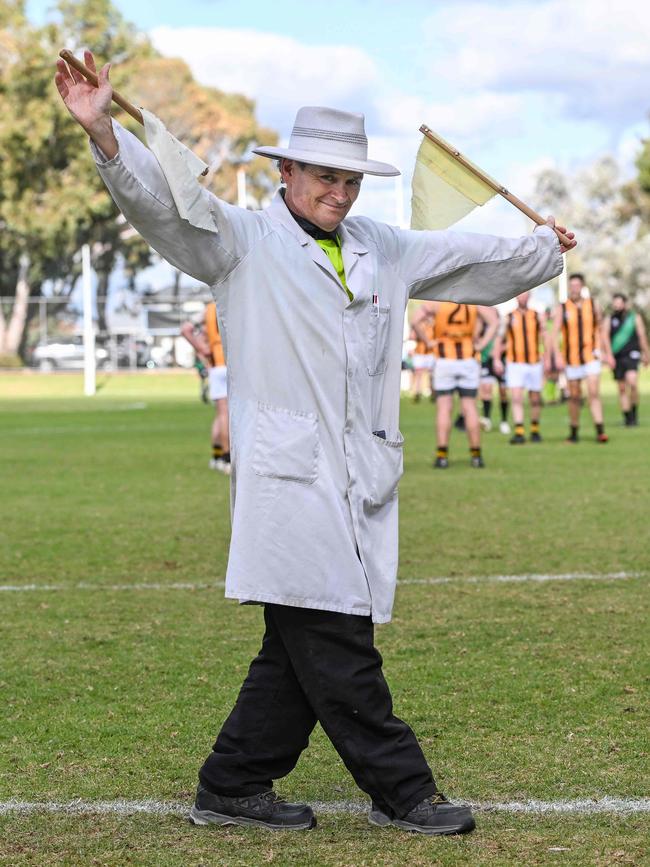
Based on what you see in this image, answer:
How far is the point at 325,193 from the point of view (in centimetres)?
447

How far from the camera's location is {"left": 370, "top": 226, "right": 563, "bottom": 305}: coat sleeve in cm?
483

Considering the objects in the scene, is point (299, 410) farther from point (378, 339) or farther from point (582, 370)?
point (582, 370)

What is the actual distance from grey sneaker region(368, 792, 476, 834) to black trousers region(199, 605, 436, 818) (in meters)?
0.02

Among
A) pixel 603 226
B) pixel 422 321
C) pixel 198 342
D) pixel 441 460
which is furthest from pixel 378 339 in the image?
pixel 603 226

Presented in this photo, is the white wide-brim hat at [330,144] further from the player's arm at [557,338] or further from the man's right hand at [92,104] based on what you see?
the player's arm at [557,338]

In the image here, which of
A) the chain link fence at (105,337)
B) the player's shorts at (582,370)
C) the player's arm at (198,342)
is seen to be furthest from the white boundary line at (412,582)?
the chain link fence at (105,337)

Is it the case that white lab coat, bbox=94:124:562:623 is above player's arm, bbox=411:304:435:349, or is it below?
below

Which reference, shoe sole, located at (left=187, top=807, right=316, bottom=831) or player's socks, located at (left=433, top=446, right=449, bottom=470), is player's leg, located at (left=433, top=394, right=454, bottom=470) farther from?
shoe sole, located at (left=187, top=807, right=316, bottom=831)

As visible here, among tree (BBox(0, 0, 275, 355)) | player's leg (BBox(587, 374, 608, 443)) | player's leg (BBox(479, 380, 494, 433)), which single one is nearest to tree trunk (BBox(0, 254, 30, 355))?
tree (BBox(0, 0, 275, 355))

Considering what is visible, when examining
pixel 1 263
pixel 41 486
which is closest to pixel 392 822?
pixel 41 486

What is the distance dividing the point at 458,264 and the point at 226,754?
1.65 metres

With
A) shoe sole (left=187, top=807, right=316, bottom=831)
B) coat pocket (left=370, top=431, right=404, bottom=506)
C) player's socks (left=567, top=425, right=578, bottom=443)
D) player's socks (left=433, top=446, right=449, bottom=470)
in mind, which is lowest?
shoe sole (left=187, top=807, right=316, bottom=831)

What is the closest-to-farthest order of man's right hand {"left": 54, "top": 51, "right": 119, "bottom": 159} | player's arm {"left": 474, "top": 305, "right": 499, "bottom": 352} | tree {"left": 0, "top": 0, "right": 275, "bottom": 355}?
man's right hand {"left": 54, "top": 51, "right": 119, "bottom": 159}, player's arm {"left": 474, "top": 305, "right": 499, "bottom": 352}, tree {"left": 0, "top": 0, "right": 275, "bottom": 355}

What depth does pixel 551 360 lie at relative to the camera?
79.1 ft
